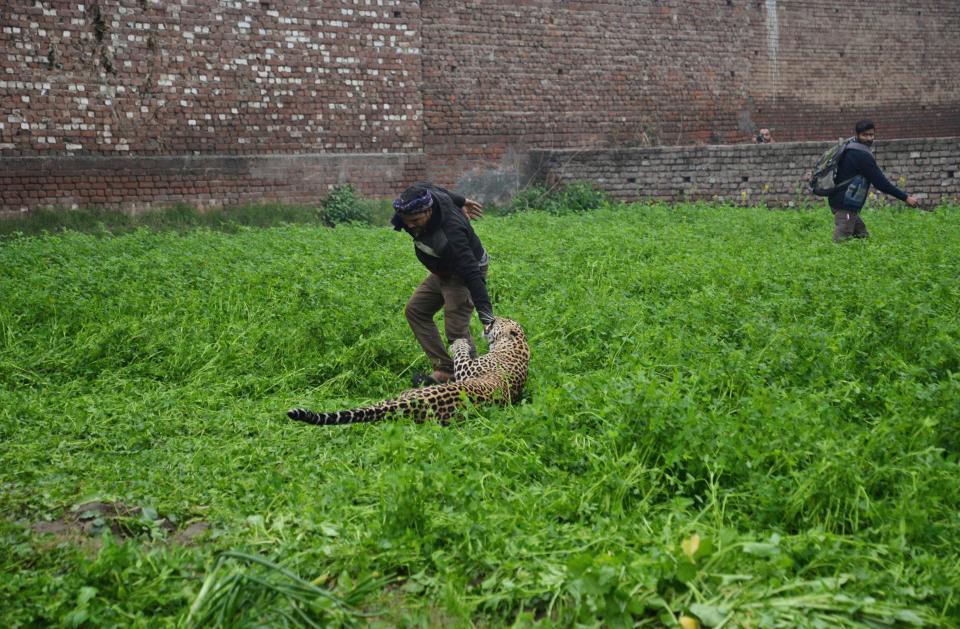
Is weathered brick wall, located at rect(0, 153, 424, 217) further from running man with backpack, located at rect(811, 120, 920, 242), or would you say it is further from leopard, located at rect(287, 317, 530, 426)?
leopard, located at rect(287, 317, 530, 426)

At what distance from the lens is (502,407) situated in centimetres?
574

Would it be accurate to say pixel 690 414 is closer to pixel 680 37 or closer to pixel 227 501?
pixel 227 501

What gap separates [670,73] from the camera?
67.5 feet

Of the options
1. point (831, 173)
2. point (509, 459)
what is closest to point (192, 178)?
point (831, 173)

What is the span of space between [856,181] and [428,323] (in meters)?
5.78

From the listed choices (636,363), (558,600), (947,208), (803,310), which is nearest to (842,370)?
(636,363)

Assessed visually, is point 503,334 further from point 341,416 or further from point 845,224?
point 845,224

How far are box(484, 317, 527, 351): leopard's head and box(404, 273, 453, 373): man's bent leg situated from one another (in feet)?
1.53

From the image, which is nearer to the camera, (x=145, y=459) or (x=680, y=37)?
(x=145, y=459)

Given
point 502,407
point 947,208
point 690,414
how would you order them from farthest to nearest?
1. point 947,208
2. point 502,407
3. point 690,414

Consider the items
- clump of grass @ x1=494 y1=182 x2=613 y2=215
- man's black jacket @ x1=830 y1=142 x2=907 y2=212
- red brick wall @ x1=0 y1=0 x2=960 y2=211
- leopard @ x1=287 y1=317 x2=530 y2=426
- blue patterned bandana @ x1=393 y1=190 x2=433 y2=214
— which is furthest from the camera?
clump of grass @ x1=494 y1=182 x2=613 y2=215

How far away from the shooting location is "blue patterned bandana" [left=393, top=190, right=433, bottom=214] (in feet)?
19.5

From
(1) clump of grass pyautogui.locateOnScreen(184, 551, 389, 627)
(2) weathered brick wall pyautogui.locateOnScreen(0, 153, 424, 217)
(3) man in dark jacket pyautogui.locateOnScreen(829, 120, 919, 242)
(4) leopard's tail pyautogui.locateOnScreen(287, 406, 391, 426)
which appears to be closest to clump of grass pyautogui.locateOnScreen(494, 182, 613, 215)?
(2) weathered brick wall pyautogui.locateOnScreen(0, 153, 424, 217)

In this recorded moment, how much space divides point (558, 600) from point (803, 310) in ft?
15.0
